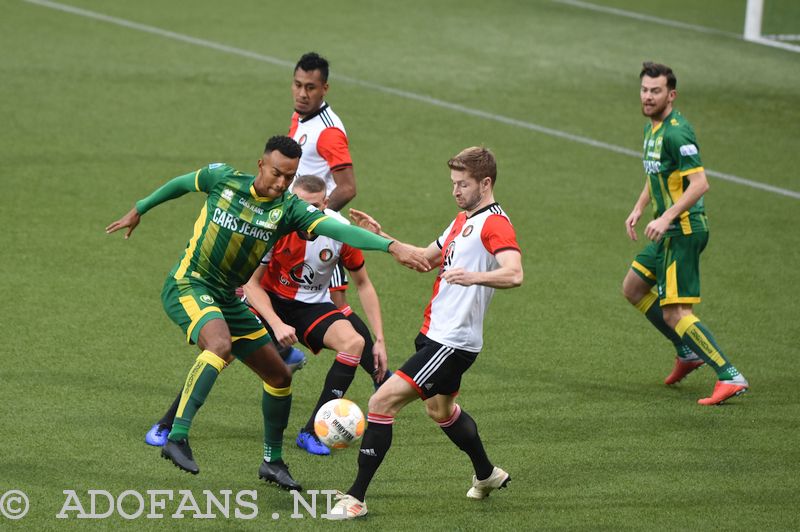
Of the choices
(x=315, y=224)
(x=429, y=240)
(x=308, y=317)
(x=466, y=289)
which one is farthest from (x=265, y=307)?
(x=429, y=240)

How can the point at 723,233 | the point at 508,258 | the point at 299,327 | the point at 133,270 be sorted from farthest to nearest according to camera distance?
the point at 723,233 → the point at 133,270 → the point at 299,327 → the point at 508,258

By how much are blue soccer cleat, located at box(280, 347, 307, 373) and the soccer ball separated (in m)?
1.66

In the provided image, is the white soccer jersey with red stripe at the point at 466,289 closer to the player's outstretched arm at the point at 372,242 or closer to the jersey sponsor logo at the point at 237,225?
the player's outstretched arm at the point at 372,242

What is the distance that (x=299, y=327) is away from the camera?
26.5ft

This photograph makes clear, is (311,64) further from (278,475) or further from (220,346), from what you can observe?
(278,475)

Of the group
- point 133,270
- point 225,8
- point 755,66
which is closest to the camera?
point 133,270

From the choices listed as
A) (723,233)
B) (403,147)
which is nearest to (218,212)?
(723,233)

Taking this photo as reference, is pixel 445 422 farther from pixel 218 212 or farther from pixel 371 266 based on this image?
pixel 371 266

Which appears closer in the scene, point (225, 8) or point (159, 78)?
point (159, 78)

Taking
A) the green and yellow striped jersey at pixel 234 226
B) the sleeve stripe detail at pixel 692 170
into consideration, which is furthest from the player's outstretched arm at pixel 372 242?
the sleeve stripe detail at pixel 692 170

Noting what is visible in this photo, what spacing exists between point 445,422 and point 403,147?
913cm

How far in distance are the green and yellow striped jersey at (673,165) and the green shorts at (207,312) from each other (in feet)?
11.5

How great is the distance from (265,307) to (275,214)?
854 millimetres

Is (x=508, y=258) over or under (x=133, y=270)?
over
